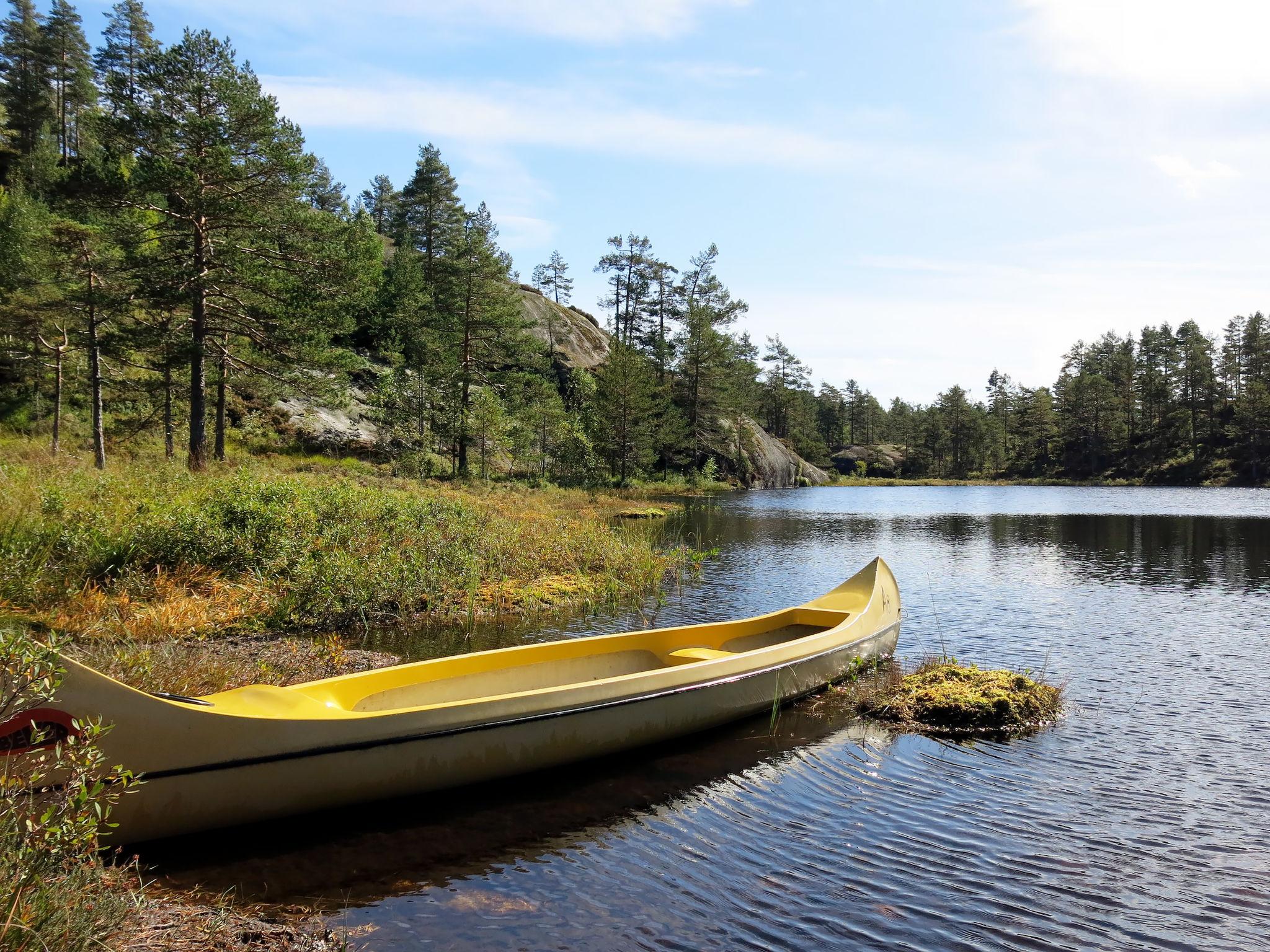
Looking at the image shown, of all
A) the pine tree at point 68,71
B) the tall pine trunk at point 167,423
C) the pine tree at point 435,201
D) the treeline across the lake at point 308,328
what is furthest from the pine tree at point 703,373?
the pine tree at point 68,71

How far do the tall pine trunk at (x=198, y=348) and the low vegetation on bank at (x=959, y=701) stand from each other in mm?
17573

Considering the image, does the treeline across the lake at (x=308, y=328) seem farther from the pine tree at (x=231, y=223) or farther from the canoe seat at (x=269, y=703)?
the canoe seat at (x=269, y=703)

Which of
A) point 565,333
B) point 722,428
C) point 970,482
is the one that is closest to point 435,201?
point 565,333

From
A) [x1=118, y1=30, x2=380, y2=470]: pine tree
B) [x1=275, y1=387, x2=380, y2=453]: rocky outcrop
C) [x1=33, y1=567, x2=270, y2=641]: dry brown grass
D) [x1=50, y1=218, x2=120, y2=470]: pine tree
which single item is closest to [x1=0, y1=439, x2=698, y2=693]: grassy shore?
[x1=33, y1=567, x2=270, y2=641]: dry brown grass

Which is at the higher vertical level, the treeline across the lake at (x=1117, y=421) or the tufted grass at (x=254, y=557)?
the treeline across the lake at (x=1117, y=421)

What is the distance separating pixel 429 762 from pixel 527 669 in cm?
221

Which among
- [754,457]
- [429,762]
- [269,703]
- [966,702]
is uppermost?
[754,457]

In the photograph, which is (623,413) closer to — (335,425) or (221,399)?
(335,425)

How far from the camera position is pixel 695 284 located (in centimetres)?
6944

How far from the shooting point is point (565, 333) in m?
60.7

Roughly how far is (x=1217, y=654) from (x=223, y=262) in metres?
23.9

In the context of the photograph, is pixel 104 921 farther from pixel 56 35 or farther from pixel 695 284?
pixel 56 35

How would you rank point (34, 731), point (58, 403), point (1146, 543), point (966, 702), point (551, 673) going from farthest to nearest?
point (1146, 543) < point (58, 403) < point (966, 702) < point (551, 673) < point (34, 731)

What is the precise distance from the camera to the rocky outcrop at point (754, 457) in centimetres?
6250
